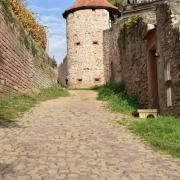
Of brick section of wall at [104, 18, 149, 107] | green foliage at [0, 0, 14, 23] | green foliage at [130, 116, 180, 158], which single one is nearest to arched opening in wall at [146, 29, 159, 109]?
brick section of wall at [104, 18, 149, 107]

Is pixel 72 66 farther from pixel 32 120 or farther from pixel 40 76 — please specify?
pixel 32 120

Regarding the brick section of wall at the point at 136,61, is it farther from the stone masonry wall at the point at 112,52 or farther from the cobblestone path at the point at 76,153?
the stone masonry wall at the point at 112,52

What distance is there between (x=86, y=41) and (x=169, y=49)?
1916 cm

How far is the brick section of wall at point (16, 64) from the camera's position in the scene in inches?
594

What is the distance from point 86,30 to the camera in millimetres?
31578

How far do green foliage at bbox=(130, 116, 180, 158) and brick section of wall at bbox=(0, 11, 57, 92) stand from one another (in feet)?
18.6

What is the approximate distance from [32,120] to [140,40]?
5903mm

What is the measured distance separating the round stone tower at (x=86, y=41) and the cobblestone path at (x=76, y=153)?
1855cm

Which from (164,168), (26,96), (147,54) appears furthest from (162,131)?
(26,96)

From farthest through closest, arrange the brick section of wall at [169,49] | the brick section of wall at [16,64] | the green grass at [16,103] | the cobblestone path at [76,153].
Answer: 1. the brick section of wall at [16,64]
2. the green grass at [16,103]
3. the brick section of wall at [169,49]
4. the cobblestone path at [76,153]

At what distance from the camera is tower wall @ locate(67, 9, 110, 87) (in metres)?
30.8

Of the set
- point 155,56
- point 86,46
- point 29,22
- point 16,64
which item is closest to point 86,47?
point 86,46

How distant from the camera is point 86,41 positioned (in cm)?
3139

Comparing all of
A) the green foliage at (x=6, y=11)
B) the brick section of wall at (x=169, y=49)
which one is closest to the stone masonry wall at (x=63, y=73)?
the green foliage at (x=6, y=11)
